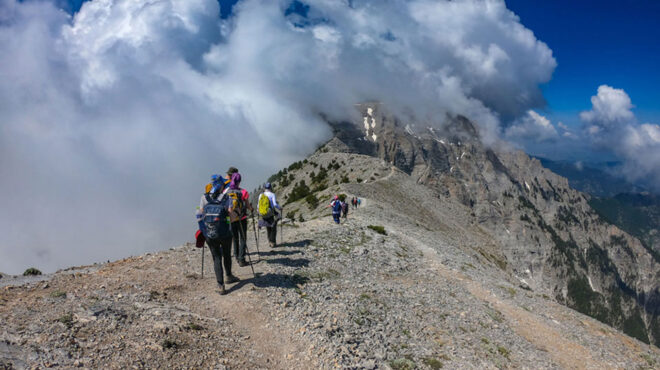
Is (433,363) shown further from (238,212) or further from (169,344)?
(238,212)

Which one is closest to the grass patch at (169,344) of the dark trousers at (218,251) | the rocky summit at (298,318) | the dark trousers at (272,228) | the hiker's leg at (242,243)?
the rocky summit at (298,318)

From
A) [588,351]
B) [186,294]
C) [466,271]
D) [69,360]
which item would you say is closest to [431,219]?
[466,271]

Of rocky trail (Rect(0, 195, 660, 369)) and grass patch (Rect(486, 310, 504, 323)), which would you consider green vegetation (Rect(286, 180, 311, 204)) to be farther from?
grass patch (Rect(486, 310, 504, 323))

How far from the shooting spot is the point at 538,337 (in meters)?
16.5

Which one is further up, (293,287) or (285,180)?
(285,180)

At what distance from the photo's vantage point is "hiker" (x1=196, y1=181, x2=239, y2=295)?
11.6 m

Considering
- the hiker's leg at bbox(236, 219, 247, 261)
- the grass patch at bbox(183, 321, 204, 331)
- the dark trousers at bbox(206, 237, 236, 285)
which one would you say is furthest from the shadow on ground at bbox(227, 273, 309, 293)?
the grass patch at bbox(183, 321, 204, 331)

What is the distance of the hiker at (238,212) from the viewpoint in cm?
1369

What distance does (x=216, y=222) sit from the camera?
11.6 m

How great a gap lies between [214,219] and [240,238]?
165 inches

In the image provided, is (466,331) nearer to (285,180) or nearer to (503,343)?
(503,343)

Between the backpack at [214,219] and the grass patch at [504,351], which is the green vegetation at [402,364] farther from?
the backpack at [214,219]

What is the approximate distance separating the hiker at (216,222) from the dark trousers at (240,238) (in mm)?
2323

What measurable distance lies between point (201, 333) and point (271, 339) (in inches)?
79.4
